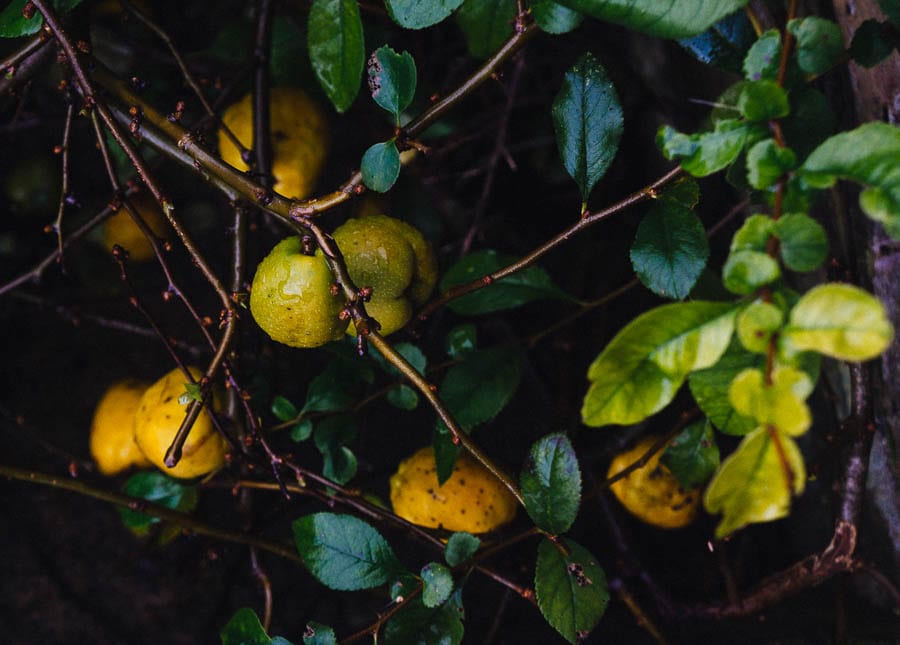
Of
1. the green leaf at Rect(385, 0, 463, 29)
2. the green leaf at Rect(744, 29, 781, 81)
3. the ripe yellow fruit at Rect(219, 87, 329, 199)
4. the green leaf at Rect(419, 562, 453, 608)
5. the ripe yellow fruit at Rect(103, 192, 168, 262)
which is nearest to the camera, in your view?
the green leaf at Rect(744, 29, 781, 81)

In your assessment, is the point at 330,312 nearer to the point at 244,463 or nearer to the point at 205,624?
the point at 244,463

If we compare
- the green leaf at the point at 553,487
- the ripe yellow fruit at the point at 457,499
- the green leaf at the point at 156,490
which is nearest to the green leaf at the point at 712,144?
the green leaf at the point at 553,487

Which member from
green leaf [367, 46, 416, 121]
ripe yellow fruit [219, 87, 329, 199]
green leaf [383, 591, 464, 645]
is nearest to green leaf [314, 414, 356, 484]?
green leaf [383, 591, 464, 645]

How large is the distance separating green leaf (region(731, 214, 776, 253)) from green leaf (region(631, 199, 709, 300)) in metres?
0.19

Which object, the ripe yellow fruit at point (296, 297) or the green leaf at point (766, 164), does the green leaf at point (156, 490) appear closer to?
the ripe yellow fruit at point (296, 297)

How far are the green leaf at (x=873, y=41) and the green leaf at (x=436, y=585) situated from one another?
25.1 inches

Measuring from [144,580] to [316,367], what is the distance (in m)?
0.51

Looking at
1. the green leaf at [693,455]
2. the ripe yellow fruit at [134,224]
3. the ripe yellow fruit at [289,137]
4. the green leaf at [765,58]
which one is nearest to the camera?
the green leaf at [765,58]

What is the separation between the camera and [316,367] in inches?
49.3

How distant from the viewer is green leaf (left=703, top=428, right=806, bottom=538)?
1.39ft

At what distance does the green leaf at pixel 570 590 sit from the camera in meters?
0.70

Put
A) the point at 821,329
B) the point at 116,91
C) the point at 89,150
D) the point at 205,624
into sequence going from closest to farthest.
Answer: the point at 821,329 < the point at 116,91 < the point at 205,624 < the point at 89,150

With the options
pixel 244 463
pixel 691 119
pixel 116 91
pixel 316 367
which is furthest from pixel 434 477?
pixel 691 119

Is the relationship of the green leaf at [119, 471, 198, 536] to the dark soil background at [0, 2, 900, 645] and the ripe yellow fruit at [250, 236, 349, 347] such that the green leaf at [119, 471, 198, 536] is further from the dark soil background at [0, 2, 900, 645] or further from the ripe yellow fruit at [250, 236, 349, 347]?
the ripe yellow fruit at [250, 236, 349, 347]
